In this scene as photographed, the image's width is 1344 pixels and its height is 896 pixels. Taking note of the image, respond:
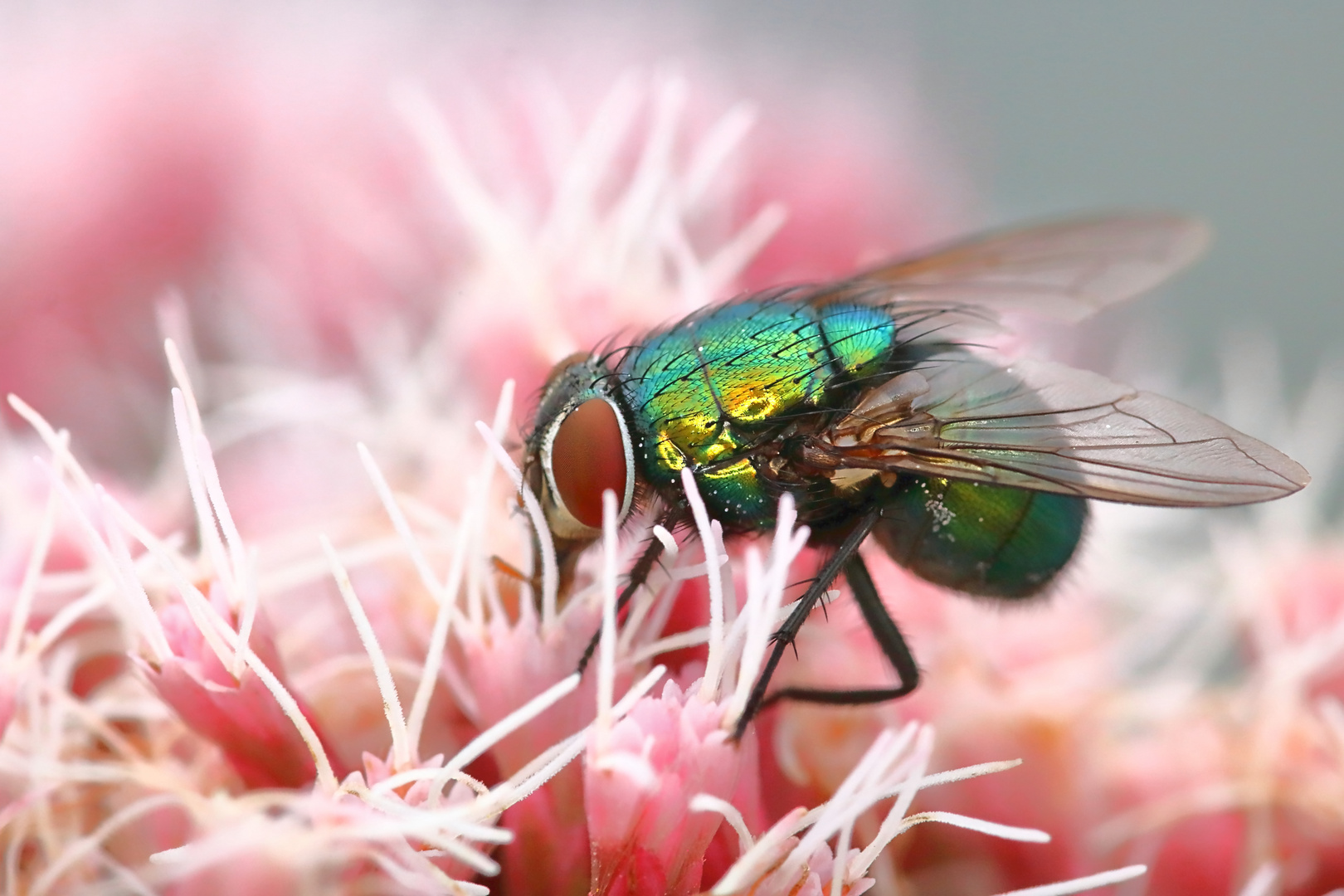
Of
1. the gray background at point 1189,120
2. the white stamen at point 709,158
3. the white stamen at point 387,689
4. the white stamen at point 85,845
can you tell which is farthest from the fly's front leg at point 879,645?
the gray background at point 1189,120

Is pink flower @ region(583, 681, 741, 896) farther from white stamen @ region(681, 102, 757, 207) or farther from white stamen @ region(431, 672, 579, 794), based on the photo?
white stamen @ region(681, 102, 757, 207)

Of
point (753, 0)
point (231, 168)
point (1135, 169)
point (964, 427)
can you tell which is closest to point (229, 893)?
point (964, 427)

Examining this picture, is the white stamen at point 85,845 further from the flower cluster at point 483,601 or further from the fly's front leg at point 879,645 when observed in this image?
the fly's front leg at point 879,645

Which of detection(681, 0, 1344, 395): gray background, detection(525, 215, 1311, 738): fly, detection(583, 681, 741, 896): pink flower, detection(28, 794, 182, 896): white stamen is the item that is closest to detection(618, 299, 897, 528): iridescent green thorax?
detection(525, 215, 1311, 738): fly

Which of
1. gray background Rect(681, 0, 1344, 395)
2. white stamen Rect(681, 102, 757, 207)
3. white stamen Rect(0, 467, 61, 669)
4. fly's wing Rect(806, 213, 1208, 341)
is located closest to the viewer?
white stamen Rect(0, 467, 61, 669)

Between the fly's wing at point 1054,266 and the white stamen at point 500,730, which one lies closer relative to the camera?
the white stamen at point 500,730

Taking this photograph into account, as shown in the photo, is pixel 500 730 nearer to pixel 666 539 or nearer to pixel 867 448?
pixel 666 539
